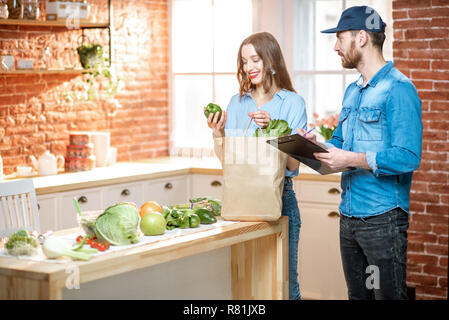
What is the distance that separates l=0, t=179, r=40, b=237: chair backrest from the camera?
10.8 feet

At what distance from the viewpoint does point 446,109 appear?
454 centimetres

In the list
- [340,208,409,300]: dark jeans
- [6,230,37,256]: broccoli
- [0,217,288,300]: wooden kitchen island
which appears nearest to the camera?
[0,217,288,300]: wooden kitchen island

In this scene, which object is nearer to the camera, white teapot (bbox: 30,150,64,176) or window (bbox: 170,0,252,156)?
white teapot (bbox: 30,150,64,176)

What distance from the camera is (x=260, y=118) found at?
291 centimetres

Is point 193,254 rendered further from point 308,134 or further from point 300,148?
point 308,134

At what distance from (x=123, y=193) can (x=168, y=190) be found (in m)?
0.44

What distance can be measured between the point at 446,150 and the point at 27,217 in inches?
105

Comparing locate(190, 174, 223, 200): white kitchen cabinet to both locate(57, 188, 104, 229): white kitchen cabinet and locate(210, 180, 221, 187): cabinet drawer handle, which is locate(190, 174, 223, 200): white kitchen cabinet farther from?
locate(57, 188, 104, 229): white kitchen cabinet

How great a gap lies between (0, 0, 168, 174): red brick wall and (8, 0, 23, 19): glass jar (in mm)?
149

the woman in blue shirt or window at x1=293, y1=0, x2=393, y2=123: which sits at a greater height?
window at x1=293, y1=0, x2=393, y2=123

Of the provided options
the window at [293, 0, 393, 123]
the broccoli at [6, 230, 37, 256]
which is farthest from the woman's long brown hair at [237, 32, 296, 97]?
the window at [293, 0, 393, 123]

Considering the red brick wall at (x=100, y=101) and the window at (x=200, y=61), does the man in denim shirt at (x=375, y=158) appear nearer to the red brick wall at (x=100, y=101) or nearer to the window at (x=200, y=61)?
the red brick wall at (x=100, y=101)
